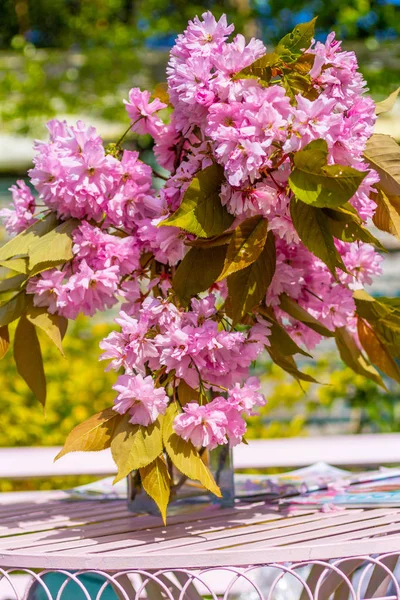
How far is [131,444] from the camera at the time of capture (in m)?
1.15

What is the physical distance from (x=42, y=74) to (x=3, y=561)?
4906 millimetres

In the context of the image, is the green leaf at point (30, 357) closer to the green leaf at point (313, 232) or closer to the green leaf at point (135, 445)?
the green leaf at point (135, 445)

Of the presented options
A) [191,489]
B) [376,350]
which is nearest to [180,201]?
[376,350]

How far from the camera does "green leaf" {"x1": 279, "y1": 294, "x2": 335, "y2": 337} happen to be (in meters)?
1.30

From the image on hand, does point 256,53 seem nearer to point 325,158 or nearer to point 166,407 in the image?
point 325,158

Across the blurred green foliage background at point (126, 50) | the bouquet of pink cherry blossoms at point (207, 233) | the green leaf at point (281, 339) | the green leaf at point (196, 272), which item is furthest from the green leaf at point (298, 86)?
the blurred green foliage background at point (126, 50)

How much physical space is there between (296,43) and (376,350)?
1.86ft

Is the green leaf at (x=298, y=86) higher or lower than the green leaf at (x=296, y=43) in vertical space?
lower

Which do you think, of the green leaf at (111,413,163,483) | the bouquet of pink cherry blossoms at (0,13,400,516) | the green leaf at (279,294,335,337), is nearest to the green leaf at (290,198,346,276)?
the bouquet of pink cherry blossoms at (0,13,400,516)

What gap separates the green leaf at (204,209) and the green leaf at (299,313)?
0.74 feet

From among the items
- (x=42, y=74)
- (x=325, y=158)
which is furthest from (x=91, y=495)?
(x=42, y=74)

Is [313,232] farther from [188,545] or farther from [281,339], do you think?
[188,545]

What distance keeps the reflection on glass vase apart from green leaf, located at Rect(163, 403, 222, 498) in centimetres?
30

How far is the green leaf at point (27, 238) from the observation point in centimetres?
129
